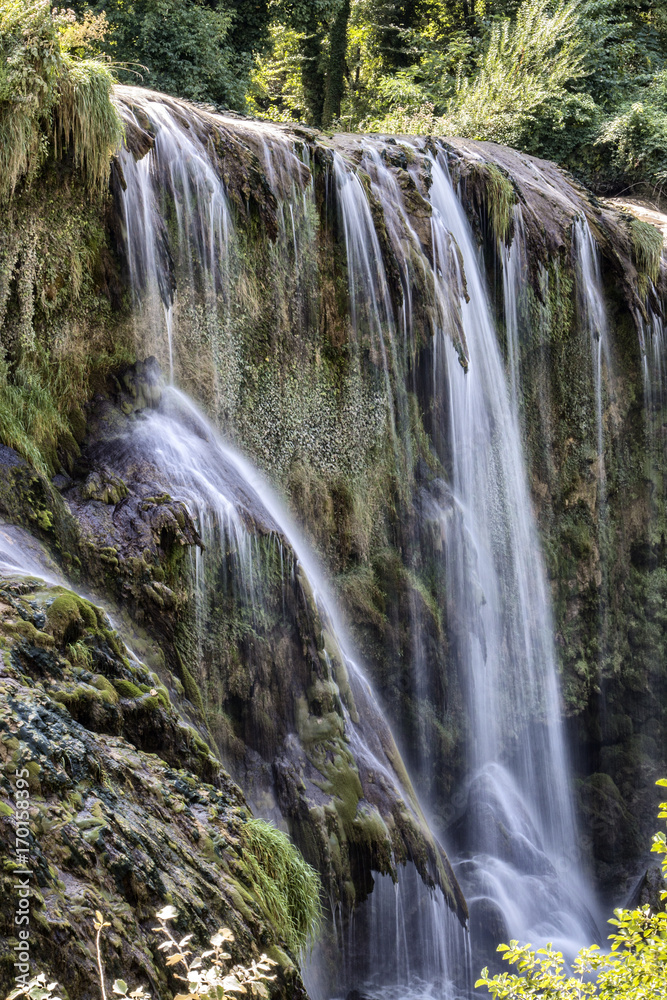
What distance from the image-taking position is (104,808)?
10.5 ft

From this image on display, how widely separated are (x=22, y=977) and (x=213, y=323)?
576 cm

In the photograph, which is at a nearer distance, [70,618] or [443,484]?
[70,618]

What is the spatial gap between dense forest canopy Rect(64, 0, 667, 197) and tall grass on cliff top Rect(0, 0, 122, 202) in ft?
26.0

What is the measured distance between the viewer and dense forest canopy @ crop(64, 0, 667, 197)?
13.6 m

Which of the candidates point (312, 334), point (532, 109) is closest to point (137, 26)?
point (532, 109)

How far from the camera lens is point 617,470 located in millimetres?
11594

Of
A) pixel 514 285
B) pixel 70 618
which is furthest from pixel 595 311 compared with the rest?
pixel 70 618

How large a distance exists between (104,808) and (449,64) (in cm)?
1813

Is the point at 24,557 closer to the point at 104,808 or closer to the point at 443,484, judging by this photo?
the point at 104,808

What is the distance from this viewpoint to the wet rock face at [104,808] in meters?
2.72

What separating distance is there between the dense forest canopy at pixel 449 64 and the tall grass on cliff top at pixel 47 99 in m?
7.91

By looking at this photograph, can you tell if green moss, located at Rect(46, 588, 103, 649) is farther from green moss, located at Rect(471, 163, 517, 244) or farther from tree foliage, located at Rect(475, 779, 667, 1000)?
green moss, located at Rect(471, 163, 517, 244)

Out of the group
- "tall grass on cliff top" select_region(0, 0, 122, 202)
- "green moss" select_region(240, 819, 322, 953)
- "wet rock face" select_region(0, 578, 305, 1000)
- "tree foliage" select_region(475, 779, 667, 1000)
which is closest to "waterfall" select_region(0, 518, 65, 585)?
"wet rock face" select_region(0, 578, 305, 1000)

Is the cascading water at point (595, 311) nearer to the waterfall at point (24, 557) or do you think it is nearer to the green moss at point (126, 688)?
the waterfall at point (24, 557)
